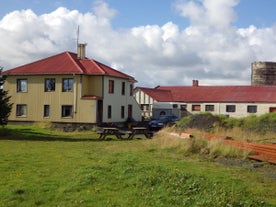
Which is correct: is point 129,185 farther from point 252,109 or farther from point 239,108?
point 239,108

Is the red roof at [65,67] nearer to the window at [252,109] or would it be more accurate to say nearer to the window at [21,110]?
the window at [21,110]

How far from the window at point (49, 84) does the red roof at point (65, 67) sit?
77cm

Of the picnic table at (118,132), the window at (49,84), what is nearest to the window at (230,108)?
the window at (49,84)

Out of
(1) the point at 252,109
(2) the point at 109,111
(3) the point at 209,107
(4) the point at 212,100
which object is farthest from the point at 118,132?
(3) the point at 209,107

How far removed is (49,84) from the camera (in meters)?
42.5

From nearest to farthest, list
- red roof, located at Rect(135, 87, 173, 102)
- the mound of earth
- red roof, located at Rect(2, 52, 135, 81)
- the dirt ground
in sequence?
the dirt ground < the mound of earth < red roof, located at Rect(2, 52, 135, 81) < red roof, located at Rect(135, 87, 173, 102)

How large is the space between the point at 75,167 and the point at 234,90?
51295 mm

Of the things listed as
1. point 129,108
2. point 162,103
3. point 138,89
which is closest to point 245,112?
point 162,103

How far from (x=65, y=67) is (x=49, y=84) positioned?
232 centimetres

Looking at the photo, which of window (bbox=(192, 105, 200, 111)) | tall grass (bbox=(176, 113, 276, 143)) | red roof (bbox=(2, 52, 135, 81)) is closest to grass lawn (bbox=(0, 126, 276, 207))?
tall grass (bbox=(176, 113, 276, 143))

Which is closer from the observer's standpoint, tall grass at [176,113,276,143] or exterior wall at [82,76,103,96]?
tall grass at [176,113,276,143]

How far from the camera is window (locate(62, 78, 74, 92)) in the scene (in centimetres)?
4147

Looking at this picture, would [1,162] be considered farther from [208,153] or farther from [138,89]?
[138,89]

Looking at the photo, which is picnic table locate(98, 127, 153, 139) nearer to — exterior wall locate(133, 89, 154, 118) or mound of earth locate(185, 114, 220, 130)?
mound of earth locate(185, 114, 220, 130)
